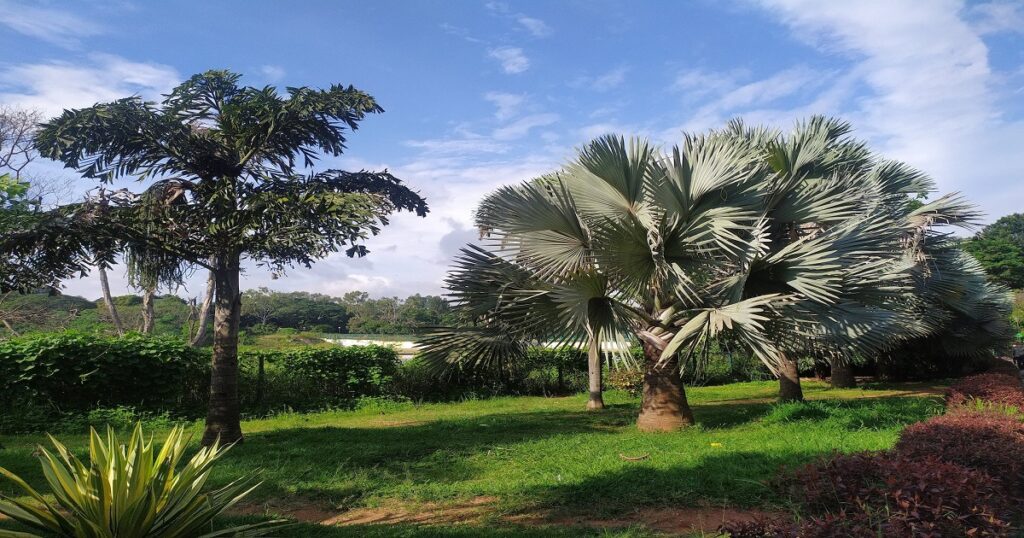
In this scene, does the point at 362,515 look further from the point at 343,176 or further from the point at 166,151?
the point at 166,151

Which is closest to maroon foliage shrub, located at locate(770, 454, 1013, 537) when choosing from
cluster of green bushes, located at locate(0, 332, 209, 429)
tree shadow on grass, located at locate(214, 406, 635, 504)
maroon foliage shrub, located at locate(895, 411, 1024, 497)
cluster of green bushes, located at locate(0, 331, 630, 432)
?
maroon foliage shrub, located at locate(895, 411, 1024, 497)

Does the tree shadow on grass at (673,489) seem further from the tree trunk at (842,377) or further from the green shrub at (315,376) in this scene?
the tree trunk at (842,377)

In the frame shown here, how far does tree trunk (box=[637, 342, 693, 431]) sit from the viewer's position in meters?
9.12

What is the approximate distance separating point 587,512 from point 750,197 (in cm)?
482

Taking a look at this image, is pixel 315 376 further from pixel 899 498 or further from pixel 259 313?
pixel 259 313

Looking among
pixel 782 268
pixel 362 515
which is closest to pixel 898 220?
pixel 782 268

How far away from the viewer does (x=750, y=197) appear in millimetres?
7996

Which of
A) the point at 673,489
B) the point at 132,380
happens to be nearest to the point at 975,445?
the point at 673,489

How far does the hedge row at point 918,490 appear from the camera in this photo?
3.09 m

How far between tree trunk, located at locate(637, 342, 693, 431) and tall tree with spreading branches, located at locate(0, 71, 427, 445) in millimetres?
4486

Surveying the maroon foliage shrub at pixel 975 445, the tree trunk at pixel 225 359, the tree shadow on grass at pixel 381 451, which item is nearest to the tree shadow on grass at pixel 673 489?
the maroon foliage shrub at pixel 975 445

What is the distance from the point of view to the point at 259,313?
44.9 m

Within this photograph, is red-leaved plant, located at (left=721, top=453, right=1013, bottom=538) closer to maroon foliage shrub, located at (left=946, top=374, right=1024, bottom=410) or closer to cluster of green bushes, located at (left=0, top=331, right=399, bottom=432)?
maroon foliage shrub, located at (left=946, top=374, right=1024, bottom=410)

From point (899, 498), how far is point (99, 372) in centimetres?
1199
